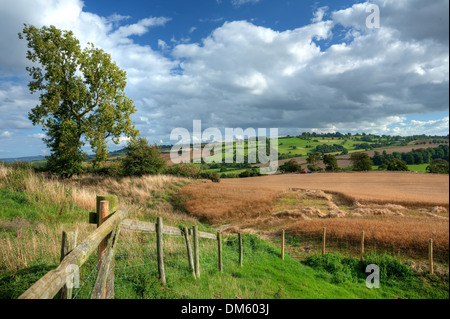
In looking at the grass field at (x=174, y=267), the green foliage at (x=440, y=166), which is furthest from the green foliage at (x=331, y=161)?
the green foliage at (x=440, y=166)

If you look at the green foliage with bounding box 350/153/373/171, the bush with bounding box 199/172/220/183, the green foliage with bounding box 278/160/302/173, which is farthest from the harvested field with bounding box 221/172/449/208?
the green foliage with bounding box 278/160/302/173

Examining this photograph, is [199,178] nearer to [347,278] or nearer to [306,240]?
[306,240]

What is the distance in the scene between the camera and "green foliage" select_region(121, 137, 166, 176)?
2842cm

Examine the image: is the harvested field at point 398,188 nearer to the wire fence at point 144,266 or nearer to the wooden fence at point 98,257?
the wooden fence at point 98,257

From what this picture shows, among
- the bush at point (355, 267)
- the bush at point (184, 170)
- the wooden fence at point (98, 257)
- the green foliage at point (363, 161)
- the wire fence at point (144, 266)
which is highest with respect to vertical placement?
the green foliage at point (363, 161)

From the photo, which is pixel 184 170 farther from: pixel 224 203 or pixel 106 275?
pixel 106 275

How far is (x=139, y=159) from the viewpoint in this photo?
94.9ft

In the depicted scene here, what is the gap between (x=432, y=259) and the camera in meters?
9.24

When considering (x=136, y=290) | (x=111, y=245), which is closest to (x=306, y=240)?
(x=136, y=290)

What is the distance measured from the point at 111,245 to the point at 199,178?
107 ft

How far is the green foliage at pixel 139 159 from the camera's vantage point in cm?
2842

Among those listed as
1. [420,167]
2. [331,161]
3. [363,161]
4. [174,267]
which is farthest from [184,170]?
[420,167]

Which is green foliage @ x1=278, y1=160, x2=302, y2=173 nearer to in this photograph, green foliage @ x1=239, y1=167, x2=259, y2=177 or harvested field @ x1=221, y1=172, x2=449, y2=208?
green foliage @ x1=239, y1=167, x2=259, y2=177
